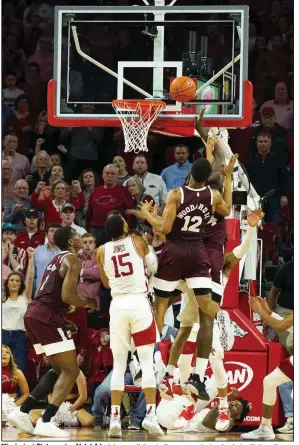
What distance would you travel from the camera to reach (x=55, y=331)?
11.1m

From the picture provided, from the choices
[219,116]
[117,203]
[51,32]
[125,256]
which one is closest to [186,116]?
[219,116]

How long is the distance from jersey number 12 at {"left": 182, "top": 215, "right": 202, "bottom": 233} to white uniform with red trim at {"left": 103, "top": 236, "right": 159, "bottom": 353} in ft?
1.68

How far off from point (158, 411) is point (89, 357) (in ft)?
4.77

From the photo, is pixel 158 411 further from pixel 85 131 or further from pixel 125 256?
pixel 85 131

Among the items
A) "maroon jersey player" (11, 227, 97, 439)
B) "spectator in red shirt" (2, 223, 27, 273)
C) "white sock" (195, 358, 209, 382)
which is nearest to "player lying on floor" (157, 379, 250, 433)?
"white sock" (195, 358, 209, 382)

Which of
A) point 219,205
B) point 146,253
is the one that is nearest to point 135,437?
point 146,253

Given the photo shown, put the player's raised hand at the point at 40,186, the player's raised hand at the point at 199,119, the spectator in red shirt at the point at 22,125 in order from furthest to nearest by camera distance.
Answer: the spectator in red shirt at the point at 22,125
the player's raised hand at the point at 40,186
the player's raised hand at the point at 199,119

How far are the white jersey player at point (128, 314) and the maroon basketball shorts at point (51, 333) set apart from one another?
1.79 feet

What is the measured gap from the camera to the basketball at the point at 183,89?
36.0 ft

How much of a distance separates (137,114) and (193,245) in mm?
1383

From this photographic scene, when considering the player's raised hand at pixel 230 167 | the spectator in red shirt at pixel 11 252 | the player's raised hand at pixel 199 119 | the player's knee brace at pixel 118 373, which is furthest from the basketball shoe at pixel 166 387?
the spectator in red shirt at pixel 11 252

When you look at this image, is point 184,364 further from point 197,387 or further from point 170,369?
point 197,387

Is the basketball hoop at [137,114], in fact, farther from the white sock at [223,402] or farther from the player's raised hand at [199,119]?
the white sock at [223,402]

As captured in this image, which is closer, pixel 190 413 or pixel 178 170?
pixel 190 413
